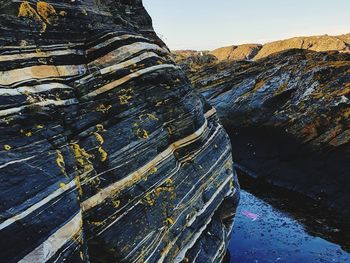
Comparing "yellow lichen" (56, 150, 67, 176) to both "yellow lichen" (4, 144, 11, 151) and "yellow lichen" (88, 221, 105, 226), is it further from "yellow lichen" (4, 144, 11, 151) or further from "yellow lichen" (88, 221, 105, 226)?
"yellow lichen" (88, 221, 105, 226)

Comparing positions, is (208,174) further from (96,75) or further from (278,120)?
(278,120)

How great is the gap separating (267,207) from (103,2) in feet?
51.4

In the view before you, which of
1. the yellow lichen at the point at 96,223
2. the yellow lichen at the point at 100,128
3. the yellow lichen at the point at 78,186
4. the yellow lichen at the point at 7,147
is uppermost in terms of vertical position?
the yellow lichen at the point at 7,147

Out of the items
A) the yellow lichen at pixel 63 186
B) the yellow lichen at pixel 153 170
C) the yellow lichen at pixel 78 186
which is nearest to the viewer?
the yellow lichen at pixel 63 186

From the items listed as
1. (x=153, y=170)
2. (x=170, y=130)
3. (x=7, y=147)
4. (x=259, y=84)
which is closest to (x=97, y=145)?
(x=153, y=170)

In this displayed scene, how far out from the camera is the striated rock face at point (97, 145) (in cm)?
830

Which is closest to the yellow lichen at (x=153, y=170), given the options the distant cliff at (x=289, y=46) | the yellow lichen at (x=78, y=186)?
the yellow lichen at (x=78, y=186)

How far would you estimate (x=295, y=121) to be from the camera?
1128 inches

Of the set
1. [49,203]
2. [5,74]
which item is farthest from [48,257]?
[5,74]

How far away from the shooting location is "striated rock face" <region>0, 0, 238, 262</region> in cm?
830

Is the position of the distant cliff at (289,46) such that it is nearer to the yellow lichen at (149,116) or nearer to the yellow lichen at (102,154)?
the yellow lichen at (149,116)

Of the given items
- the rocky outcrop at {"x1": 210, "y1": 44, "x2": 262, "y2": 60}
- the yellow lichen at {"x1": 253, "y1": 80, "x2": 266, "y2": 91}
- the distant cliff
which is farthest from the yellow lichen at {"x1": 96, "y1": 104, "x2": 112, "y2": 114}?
the rocky outcrop at {"x1": 210, "y1": 44, "x2": 262, "y2": 60}

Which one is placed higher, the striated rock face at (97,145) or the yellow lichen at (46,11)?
the yellow lichen at (46,11)

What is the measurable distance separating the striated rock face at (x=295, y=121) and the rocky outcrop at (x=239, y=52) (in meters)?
72.2
